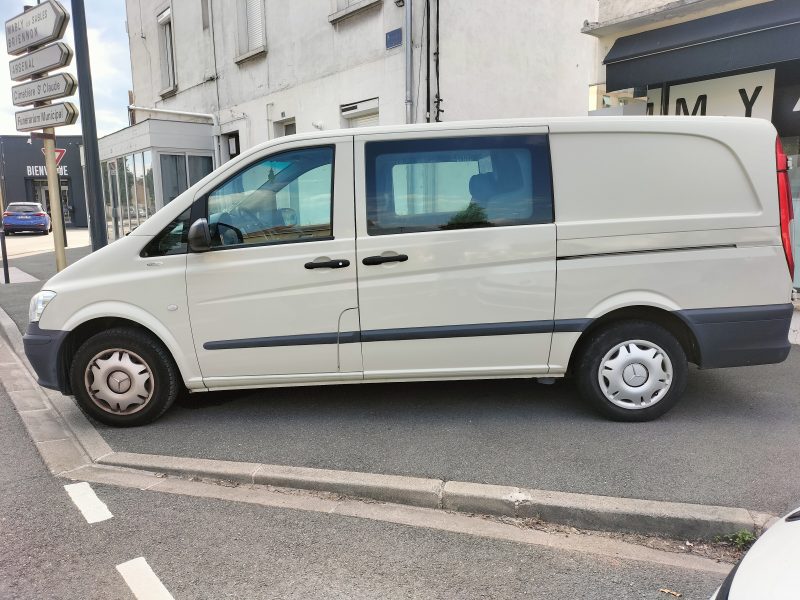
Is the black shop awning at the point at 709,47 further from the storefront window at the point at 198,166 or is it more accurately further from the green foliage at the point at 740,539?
the storefront window at the point at 198,166

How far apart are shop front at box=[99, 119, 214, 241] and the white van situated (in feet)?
34.0

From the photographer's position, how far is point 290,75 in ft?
36.4

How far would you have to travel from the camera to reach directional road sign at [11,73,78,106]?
6.42 m

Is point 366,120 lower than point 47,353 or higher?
higher

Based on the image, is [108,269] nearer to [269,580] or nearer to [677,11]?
[269,580]

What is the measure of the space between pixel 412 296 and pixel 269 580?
1.95 m

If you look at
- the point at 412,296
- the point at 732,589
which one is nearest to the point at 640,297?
the point at 412,296

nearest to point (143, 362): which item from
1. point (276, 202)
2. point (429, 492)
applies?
point (276, 202)

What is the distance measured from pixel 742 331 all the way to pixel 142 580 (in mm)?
3849

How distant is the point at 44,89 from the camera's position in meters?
6.70

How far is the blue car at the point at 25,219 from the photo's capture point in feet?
89.9

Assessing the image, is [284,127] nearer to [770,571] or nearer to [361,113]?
[361,113]

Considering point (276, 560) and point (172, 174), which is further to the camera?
point (172, 174)

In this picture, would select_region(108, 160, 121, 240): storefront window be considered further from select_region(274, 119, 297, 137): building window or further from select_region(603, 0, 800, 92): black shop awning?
select_region(603, 0, 800, 92): black shop awning
